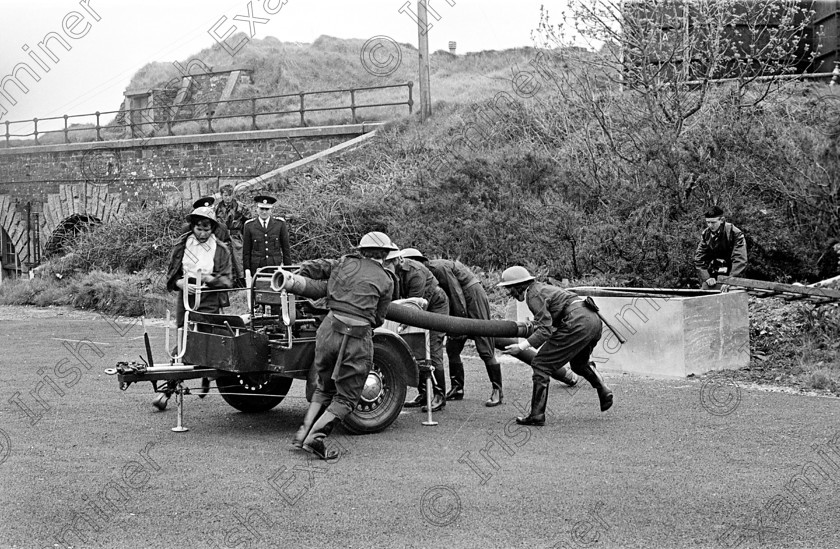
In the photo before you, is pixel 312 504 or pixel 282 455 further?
→ pixel 282 455

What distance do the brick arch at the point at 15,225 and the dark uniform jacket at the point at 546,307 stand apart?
105 ft

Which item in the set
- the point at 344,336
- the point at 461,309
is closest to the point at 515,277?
the point at 461,309

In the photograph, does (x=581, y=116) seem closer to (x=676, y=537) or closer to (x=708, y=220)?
(x=708, y=220)


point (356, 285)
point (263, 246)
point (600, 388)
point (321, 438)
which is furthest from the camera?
point (263, 246)

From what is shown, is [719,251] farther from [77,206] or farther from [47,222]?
[47,222]

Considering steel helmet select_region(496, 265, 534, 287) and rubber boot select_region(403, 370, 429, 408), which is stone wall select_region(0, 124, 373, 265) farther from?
steel helmet select_region(496, 265, 534, 287)

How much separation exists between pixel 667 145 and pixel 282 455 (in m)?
10.3

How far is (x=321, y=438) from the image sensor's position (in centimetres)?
773

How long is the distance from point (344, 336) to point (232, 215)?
13.0 metres

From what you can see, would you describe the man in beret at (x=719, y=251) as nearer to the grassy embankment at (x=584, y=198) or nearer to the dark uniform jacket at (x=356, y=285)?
the grassy embankment at (x=584, y=198)

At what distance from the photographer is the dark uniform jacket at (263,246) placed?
12586mm

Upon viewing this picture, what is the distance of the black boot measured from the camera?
29.7 feet

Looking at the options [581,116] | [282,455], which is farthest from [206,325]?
[581,116]

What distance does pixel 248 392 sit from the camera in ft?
31.1
